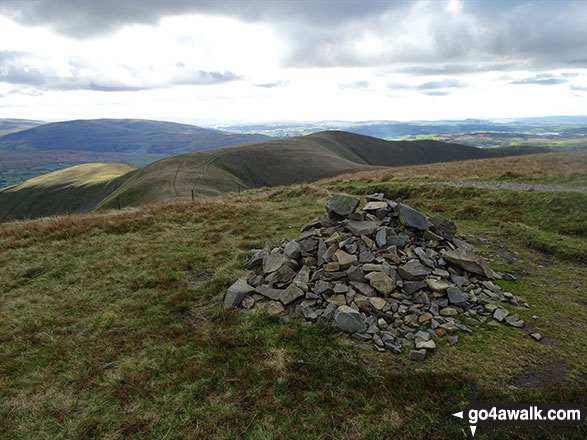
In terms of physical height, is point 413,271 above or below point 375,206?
below

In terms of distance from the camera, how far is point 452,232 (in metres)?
12.8

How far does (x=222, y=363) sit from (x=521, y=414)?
6.51 metres

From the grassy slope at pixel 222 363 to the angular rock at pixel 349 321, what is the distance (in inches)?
19.5

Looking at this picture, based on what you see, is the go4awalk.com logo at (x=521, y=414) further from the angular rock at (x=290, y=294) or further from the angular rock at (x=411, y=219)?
the angular rock at (x=411, y=219)

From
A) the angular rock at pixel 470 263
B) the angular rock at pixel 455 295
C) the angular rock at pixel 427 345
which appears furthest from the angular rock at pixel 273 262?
the angular rock at pixel 470 263

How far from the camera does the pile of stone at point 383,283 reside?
843 cm

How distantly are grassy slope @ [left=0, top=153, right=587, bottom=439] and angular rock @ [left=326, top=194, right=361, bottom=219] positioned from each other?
15.5 ft

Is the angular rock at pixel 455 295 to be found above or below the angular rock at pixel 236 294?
above

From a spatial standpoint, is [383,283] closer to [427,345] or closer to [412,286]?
[412,286]

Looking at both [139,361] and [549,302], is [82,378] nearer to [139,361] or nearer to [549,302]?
[139,361]

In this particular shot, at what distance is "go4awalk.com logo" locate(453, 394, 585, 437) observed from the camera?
18.1 feet

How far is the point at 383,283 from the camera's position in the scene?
940 cm

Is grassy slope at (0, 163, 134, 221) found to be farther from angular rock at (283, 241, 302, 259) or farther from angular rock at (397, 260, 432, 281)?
angular rock at (397, 260, 432, 281)

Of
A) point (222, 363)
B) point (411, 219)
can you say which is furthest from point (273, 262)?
point (411, 219)
